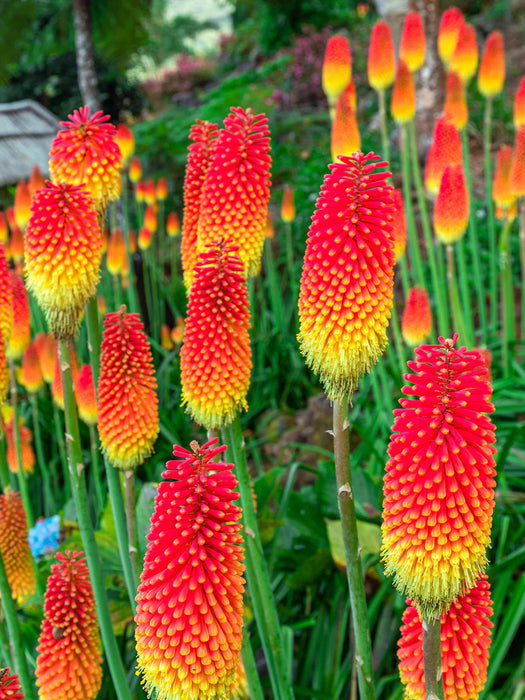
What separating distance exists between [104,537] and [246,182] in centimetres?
184

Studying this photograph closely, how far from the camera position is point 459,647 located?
162cm

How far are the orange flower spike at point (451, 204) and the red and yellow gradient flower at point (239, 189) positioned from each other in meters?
1.71

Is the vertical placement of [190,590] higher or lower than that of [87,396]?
lower

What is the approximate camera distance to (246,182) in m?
2.12

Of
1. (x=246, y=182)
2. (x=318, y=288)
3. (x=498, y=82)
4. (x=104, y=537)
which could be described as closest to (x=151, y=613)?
(x=318, y=288)

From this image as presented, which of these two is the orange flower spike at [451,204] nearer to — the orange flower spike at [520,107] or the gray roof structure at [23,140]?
the orange flower spike at [520,107]

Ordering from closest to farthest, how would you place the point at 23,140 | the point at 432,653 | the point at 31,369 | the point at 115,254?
the point at 432,653 < the point at 31,369 < the point at 115,254 < the point at 23,140

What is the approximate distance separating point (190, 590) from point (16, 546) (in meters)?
1.46

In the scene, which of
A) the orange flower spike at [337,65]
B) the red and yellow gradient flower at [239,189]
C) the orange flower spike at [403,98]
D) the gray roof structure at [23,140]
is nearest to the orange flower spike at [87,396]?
the red and yellow gradient flower at [239,189]

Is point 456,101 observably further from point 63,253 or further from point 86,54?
point 86,54

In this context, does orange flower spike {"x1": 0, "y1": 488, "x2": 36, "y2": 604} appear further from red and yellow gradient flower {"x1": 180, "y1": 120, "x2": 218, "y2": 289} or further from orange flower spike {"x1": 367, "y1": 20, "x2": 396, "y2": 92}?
orange flower spike {"x1": 367, "y1": 20, "x2": 396, "y2": 92}

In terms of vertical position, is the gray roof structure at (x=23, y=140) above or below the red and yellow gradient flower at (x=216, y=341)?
above

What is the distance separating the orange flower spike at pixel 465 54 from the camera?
4.64 metres

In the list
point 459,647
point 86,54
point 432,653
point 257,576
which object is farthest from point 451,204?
point 86,54
